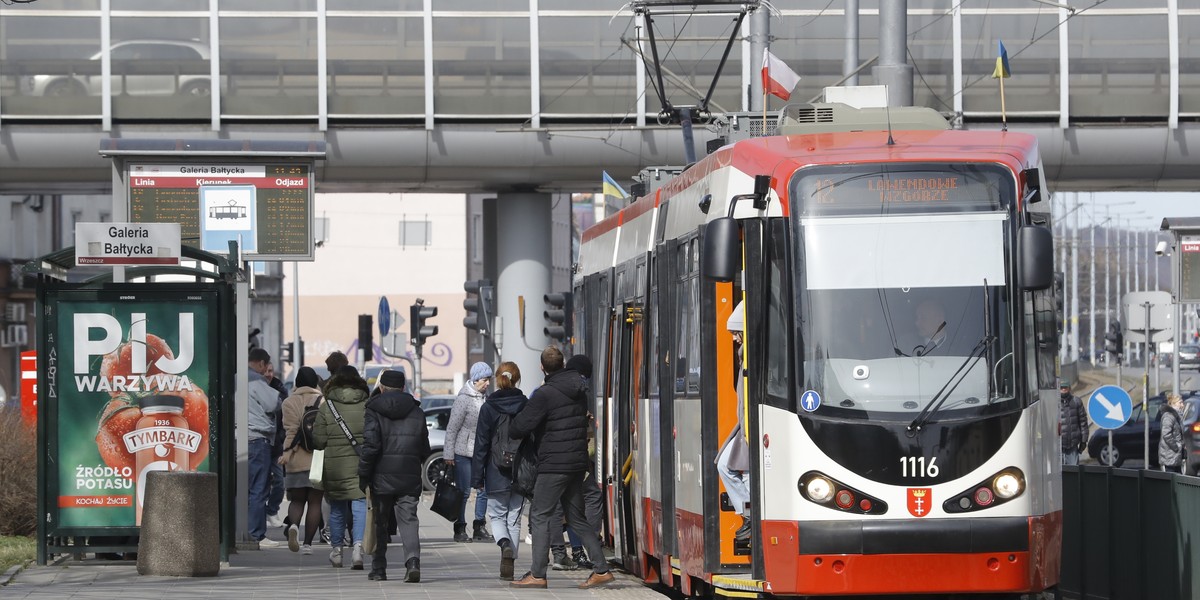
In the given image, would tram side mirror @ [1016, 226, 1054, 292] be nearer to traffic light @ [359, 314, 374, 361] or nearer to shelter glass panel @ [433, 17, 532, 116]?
shelter glass panel @ [433, 17, 532, 116]

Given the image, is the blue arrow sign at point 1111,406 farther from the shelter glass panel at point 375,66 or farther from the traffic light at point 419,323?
the traffic light at point 419,323

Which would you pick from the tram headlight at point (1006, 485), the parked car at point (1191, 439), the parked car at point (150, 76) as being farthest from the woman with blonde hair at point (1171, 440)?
the tram headlight at point (1006, 485)

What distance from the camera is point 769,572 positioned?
33.9 ft

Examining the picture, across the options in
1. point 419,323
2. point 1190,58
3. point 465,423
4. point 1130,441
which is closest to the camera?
point 465,423

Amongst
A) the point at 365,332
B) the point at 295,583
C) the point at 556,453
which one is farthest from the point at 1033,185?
the point at 365,332

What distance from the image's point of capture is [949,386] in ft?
33.7

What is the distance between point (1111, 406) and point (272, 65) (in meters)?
12.7

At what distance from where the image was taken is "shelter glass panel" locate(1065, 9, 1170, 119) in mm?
28344

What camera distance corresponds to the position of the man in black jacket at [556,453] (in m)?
13.0

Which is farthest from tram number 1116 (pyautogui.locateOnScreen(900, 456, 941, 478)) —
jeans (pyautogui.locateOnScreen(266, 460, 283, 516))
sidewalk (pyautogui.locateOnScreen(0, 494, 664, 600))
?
jeans (pyautogui.locateOnScreen(266, 460, 283, 516))

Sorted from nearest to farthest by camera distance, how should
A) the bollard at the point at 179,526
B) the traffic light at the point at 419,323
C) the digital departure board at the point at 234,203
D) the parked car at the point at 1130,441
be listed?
the bollard at the point at 179,526 → the digital departure board at the point at 234,203 → the parked car at the point at 1130,441 → the traffic light at the point at 419,323

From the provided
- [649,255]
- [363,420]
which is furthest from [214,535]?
[649,255]

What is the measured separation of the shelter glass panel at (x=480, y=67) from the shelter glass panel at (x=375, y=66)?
0.95 ft

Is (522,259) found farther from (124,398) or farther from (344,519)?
(124,398)
